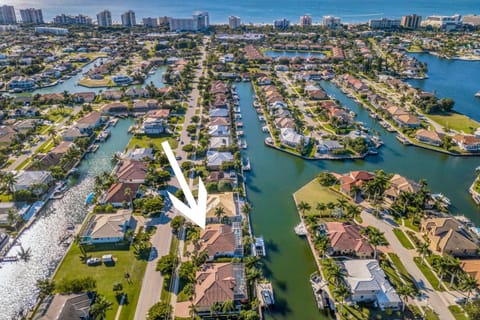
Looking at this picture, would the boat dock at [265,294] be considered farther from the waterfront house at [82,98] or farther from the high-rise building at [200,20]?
the high-rise building at [200,20]

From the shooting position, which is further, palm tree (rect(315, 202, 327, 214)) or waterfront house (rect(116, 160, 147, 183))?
waterfront house (rect(116, 160, 147, 183))

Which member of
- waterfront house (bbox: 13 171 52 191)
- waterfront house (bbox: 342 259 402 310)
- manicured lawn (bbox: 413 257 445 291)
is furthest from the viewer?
waterfront house (bbox: 13 171 52 191)

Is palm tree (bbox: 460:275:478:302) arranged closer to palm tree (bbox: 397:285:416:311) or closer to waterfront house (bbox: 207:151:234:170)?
palm tree (bbox: 397:285:416:311)

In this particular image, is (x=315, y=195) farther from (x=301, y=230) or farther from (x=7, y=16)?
(x=7, y=16)

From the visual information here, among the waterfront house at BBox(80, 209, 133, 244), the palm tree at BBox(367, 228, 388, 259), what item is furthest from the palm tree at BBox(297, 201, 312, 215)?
the waterfront house at BBox(80, 209, 133, 244)

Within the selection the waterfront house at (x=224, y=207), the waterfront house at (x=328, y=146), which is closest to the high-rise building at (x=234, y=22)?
the waterfront house at (x=328, y=146)
